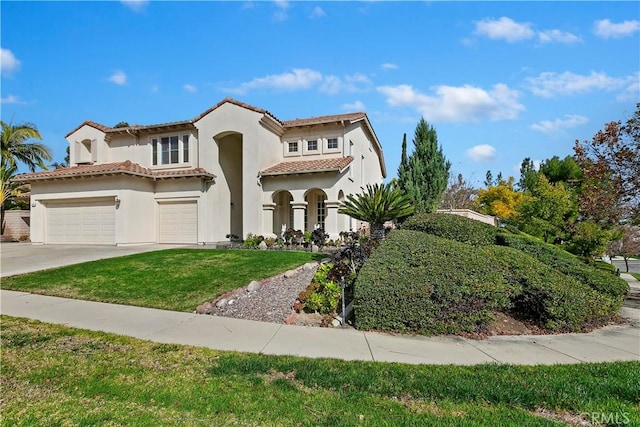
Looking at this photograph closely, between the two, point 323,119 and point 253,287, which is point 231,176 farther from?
point 253,287

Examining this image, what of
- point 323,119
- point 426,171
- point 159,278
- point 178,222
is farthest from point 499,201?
point 159,278

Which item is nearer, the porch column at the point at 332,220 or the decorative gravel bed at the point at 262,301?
the decorative gravel bed at the point at 262,301

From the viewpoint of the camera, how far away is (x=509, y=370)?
417 cm

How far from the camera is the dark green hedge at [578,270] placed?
21.7ft

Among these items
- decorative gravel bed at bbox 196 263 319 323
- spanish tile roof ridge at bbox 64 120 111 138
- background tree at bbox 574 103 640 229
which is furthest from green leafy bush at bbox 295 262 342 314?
spanish tile roof ridge at bbox 64 120 111 138

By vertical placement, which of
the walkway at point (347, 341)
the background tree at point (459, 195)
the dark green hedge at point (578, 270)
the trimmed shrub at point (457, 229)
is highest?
the background tree at point (459, 195)

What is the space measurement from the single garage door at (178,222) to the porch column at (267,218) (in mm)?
3643

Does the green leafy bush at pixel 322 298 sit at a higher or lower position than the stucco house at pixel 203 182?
lower

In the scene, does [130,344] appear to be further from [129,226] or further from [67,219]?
[67,219]

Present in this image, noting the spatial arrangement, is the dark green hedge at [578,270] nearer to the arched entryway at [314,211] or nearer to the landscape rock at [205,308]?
the landscape rock at [205,308]

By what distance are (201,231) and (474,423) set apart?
55.2ft

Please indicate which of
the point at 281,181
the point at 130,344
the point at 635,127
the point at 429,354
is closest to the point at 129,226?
the point at 281,181

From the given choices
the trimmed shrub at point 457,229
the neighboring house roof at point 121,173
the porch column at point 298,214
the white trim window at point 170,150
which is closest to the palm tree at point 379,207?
the trimmed shrub at point 457,229

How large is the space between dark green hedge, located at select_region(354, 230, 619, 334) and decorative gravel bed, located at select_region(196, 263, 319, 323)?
1975mm
